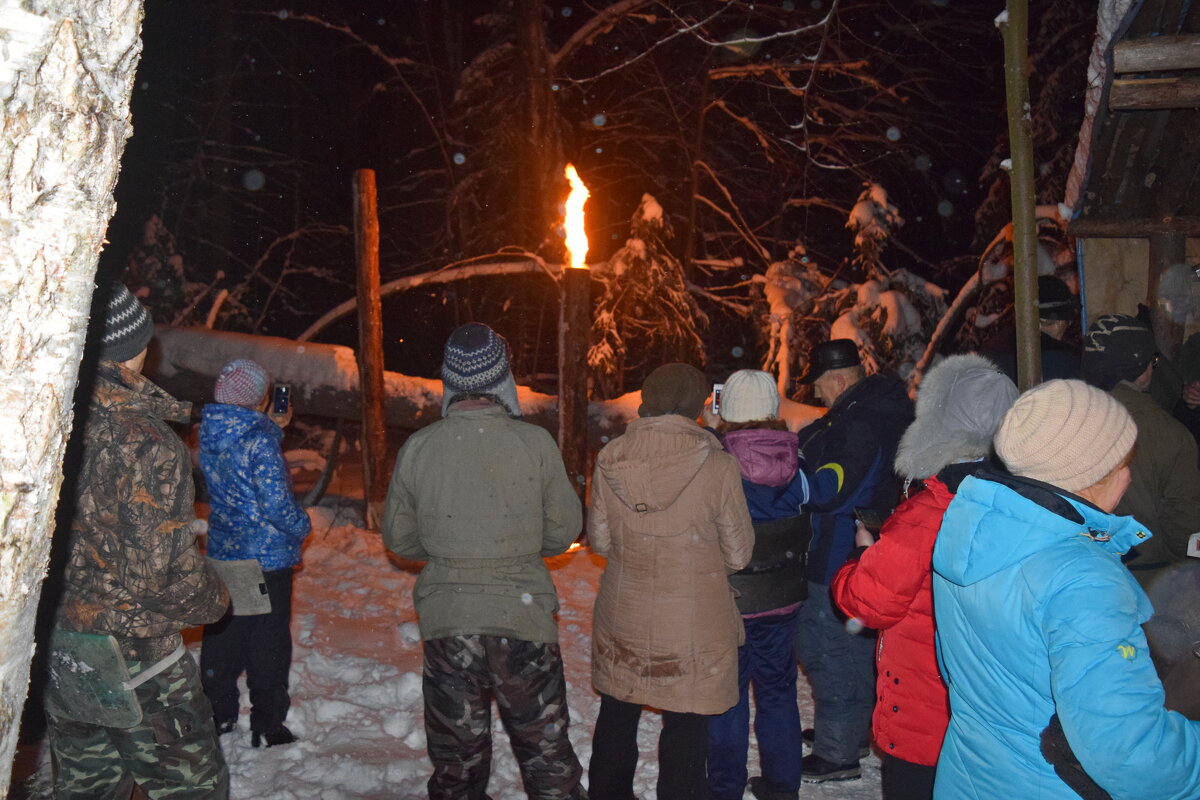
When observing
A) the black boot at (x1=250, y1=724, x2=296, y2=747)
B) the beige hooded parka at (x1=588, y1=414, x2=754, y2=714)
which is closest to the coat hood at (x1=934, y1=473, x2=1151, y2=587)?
the beige hooded parka at (x1=588, y1=414, x2=754, y2=714)

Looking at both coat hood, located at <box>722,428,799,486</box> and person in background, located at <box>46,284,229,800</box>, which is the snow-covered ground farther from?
coat hood, located at <box>722,428,799,486</box>

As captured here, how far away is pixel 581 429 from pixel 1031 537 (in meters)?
6.01

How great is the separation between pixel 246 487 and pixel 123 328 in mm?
1517

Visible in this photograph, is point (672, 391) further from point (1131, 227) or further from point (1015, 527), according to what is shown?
point (1131, 227)

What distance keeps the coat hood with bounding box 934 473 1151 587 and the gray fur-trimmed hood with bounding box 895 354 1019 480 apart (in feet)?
2.98

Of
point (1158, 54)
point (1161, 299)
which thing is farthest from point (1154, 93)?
point (1161, 299)

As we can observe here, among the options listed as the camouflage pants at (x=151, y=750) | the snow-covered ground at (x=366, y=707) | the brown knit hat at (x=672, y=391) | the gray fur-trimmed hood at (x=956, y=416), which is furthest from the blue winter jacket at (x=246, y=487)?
the gray fur-trimmed hood at (x=956, y=416)

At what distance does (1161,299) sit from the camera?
5594 millimetres

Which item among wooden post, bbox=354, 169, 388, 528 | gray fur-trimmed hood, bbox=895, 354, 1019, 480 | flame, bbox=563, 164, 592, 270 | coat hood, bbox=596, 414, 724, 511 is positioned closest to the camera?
gray fur-trimmed hood, bbox=895, 354, 1019, 480

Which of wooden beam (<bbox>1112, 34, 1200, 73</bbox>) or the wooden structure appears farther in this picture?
the wooden structure

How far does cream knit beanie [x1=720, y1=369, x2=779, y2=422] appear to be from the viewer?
368 centimetres

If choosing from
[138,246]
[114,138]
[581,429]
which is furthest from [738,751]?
[138,246]

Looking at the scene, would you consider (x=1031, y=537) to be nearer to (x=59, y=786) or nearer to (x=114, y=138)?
(x=114, y=138)

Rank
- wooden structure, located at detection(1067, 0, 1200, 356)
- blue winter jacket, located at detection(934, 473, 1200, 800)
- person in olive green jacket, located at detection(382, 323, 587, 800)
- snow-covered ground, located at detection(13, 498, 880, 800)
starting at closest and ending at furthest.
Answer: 1. blue winter jacket, located at detection(934, 473, 1200, 800)
2. person in olive green jacket, located at detection(382, 323, 587, 800)
3. snow-covered ground, located at detection(13, 498, 880, 800)
4. wooden structure, located at detection(1067, 0, 1200, 356)
